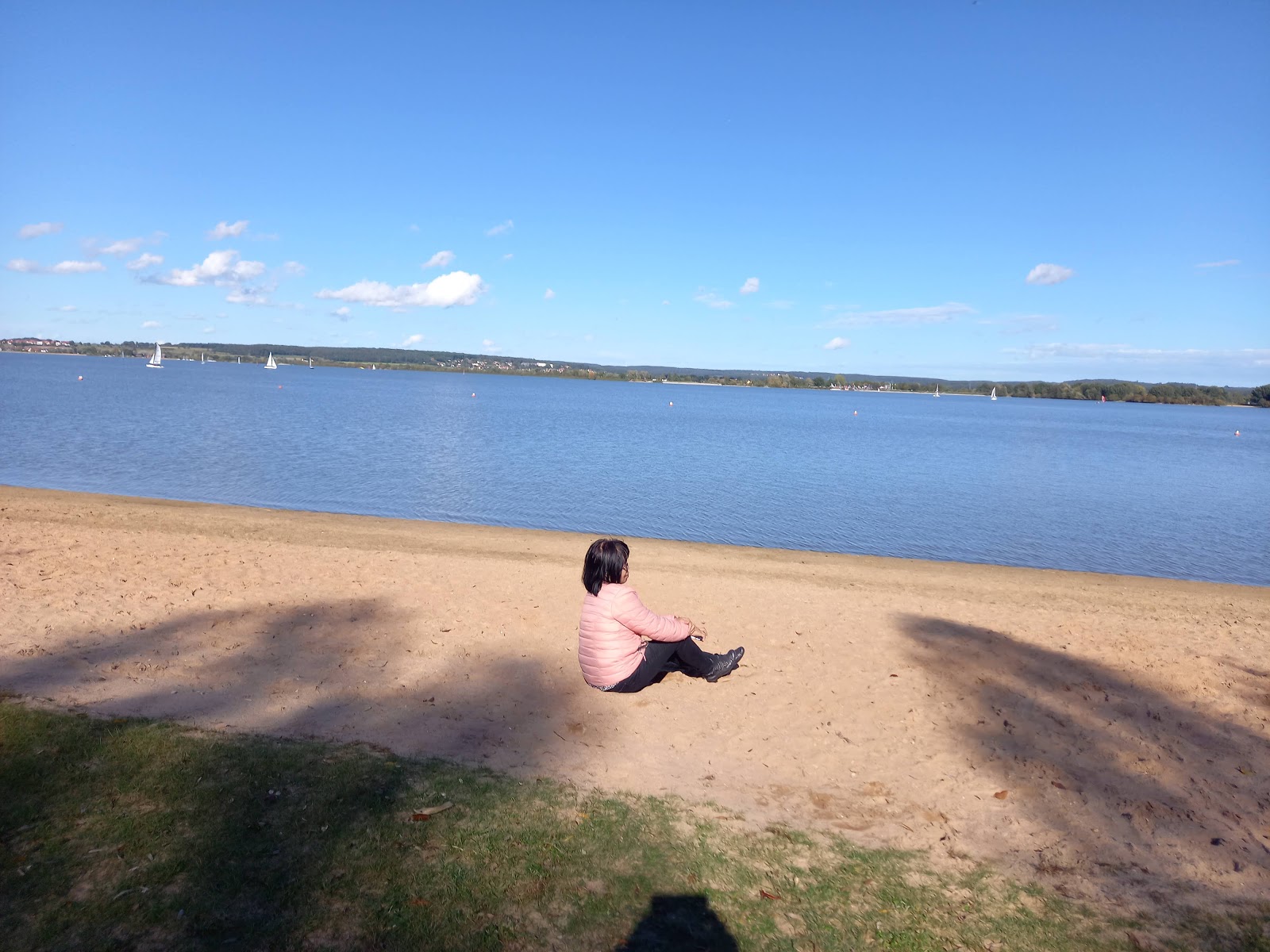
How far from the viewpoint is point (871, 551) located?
61.8 feet

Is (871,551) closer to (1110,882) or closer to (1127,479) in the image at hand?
(1110,882)

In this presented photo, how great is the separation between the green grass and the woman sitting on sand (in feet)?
4.72

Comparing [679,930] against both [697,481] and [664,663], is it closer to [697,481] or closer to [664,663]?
[664,663]

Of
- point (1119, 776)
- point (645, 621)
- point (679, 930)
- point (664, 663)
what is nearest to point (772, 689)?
point (664, 663)

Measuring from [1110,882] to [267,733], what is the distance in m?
5.23

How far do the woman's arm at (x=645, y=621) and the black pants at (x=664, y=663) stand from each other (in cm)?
14

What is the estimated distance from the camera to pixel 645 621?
6.57 m

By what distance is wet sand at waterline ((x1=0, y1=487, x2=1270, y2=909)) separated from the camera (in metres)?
5.34

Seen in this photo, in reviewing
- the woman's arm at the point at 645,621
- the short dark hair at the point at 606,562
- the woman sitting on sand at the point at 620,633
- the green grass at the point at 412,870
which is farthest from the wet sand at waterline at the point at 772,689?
the short dark hair at the point at 606,562

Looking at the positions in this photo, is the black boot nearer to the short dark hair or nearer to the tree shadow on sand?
the short dark hair

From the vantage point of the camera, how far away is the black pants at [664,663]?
681 centimetres

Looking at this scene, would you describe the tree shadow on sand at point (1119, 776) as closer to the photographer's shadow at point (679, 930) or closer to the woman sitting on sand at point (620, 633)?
the photographer's shadow at point (679, 930)

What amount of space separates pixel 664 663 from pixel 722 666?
680mm

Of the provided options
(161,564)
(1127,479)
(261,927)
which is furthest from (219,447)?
(1127,479)
